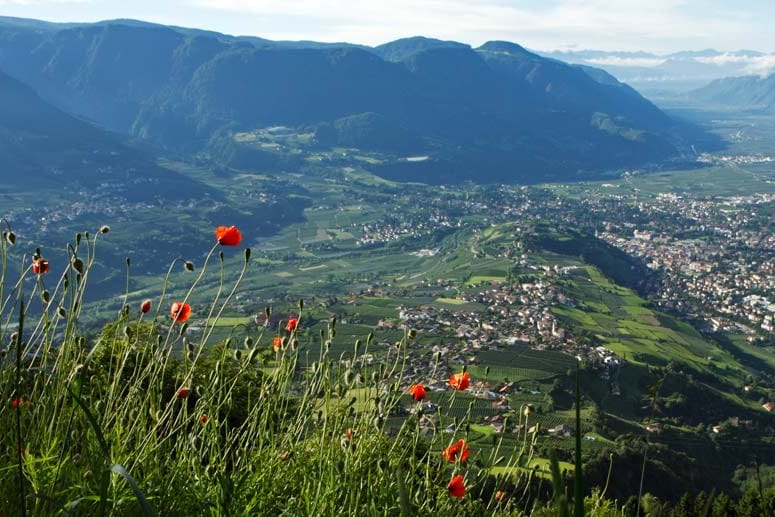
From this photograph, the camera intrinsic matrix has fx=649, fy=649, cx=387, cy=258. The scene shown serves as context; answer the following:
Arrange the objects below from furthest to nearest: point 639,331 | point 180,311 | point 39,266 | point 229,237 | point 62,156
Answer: point 62,156 < point 639,331 < point 180,311 < point 229,237 < point 39,266

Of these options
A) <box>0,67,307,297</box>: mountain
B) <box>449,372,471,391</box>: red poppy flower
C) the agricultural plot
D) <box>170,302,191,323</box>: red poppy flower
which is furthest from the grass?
<box>0,67,307,297</box>: mountain

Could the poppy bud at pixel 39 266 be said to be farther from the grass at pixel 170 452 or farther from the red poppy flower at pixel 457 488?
the red poppy flower at pixel 457 488

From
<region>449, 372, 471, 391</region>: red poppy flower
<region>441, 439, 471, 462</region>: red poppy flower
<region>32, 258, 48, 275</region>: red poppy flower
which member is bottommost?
<region>441, 439, 471, 462</region>: red poppy flower

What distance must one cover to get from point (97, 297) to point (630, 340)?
2112 inches

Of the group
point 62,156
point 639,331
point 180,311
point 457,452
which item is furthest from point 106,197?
point 457,452

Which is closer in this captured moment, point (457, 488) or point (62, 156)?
point (457, 488)

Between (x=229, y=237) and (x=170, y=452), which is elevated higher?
(x=229, y=237)

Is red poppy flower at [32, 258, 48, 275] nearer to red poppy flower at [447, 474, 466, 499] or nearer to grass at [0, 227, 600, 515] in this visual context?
grass at [0, 227, 600, 515]

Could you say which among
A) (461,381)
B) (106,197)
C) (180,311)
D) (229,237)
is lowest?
(106,197)

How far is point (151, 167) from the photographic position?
434ft

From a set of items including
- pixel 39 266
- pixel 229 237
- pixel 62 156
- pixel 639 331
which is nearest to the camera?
pixel 39 266

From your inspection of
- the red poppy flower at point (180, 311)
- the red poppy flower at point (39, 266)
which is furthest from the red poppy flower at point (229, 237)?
the red poppy flower at point (39, 266)

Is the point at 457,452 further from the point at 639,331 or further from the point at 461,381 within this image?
the point at 639,331

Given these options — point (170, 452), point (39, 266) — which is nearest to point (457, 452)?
point (170, 452)
